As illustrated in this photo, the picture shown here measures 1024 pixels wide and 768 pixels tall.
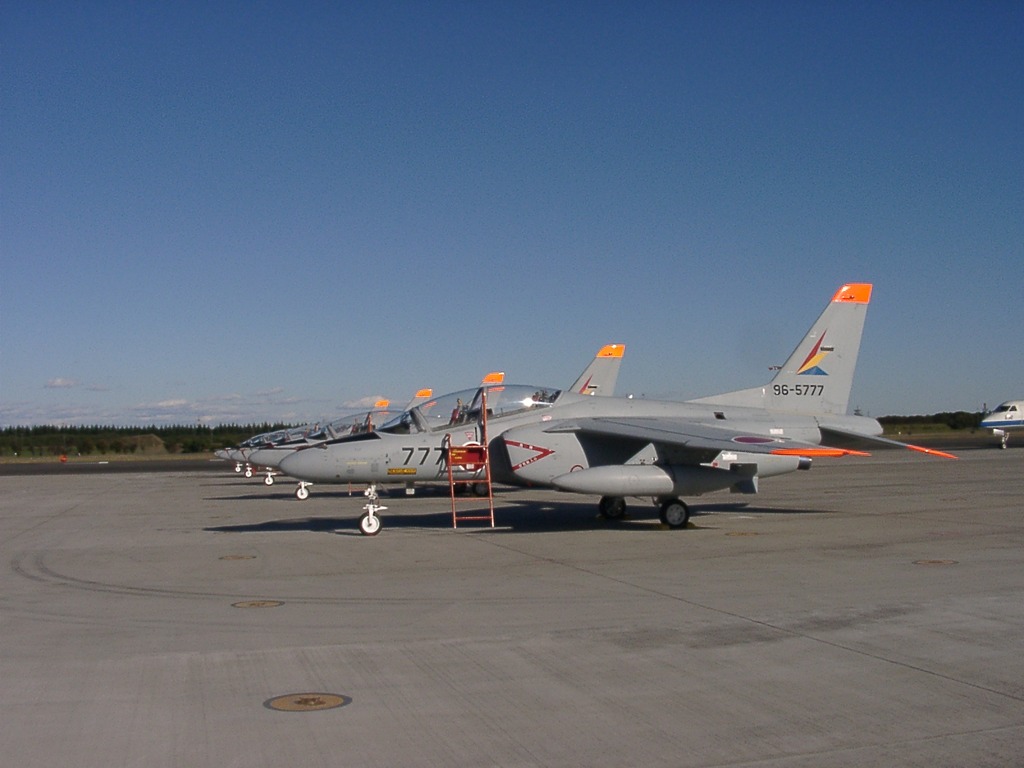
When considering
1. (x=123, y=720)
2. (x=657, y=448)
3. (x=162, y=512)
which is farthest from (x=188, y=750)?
(x=162, y=512)

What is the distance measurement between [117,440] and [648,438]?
8275 cm

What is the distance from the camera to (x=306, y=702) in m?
6.68

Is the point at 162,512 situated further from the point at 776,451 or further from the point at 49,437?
the point at 49,437

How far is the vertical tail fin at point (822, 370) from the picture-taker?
20.1m

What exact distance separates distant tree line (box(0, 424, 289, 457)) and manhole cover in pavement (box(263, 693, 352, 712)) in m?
72.9

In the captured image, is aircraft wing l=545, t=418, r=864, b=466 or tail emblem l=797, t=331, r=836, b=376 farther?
tail emblem l=797, t=331, r=836, b=376

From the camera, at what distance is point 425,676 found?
7.36 metres

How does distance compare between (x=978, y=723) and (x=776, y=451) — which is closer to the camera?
(x=978, y=723)

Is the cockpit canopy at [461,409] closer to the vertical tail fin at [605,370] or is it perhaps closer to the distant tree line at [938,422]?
the vertical tail fin at [605,370]

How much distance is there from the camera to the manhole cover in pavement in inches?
258

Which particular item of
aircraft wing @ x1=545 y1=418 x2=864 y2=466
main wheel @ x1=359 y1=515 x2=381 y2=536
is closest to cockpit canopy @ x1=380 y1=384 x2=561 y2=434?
aircraft wing @ x1=545 y1=418 x2=864 y2=466

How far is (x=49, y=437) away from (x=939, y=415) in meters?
86.3

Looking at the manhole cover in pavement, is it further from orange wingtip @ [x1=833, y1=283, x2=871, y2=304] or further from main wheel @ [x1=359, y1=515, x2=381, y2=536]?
orange wingtip @ [x1=833, y1=283, x2=871, y2=304]

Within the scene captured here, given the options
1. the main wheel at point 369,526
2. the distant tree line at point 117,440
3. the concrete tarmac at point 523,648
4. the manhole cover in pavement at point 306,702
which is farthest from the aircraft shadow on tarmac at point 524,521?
the distant tree line at point 117,440
